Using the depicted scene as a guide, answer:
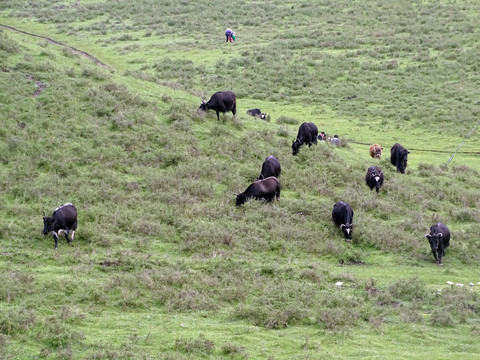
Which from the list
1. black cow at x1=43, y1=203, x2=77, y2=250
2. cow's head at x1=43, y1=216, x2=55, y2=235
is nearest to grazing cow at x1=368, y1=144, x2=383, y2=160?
black cow at x1=43, y1=203, x2=77, y2=250

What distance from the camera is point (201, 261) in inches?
662

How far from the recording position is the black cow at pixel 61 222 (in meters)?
17.3

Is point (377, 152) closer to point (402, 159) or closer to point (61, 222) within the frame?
point (402, 159)

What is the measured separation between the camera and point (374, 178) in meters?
24.0

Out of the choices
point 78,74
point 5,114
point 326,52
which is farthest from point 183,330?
point 326,52

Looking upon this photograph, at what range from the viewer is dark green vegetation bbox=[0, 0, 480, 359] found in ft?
42.4

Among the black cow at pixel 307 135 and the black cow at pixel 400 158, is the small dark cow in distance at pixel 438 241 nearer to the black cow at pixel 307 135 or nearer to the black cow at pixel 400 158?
the black cow at pixel 400 158

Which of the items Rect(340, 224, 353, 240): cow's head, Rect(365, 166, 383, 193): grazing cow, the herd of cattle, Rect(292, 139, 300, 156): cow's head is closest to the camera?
the herd of cattle

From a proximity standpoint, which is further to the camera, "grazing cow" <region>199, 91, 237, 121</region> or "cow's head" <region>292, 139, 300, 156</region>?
"grazing cow" <region>199, 91, 237, 121</region>

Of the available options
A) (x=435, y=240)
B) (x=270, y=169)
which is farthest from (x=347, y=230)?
(x=270, y=169)

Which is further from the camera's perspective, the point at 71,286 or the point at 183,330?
the point at 71,286

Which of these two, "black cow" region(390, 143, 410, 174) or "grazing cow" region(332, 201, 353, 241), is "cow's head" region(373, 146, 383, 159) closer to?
"black cow" region(390, 143, 410, 174)

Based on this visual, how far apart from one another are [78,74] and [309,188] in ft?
40.3

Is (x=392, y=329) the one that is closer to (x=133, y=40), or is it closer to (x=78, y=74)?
(x=78, y=74)
